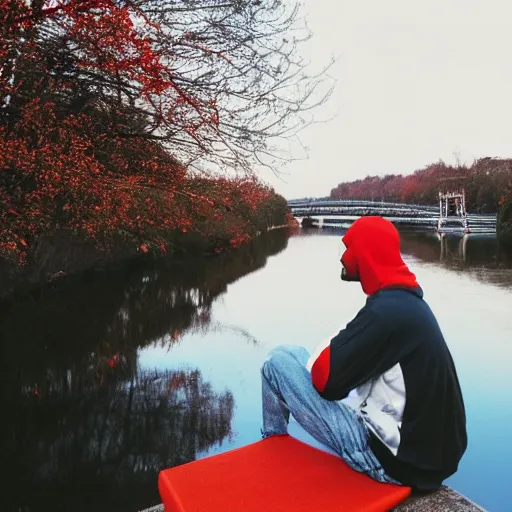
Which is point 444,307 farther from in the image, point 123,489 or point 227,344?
point 123,489

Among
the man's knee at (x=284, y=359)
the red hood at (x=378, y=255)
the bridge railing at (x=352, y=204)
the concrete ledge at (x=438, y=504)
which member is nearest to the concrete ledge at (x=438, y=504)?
the concrete ledge at (x=438, y=504)

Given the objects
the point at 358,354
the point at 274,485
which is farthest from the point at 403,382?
the point at 274,485

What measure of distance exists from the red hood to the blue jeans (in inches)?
19.9

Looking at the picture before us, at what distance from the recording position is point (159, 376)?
6977 millimetres

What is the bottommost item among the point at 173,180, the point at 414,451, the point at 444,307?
the point at 444,307

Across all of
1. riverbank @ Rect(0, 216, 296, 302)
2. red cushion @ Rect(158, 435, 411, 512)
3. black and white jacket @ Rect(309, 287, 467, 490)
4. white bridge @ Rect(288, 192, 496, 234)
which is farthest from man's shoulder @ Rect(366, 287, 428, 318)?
white bridge @ Rect(288, 192, 496, 234)

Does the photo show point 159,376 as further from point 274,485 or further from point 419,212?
point 419,212

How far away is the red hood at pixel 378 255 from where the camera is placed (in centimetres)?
237

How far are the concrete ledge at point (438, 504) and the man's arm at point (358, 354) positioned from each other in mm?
505

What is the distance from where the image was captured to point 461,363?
760cm

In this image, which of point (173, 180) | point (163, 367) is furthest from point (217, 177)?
point (163, 367)

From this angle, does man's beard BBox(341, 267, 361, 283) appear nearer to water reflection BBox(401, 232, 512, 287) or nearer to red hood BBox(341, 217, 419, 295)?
red hood BBox(341, 217, 419, 295)

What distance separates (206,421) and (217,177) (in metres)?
6.84

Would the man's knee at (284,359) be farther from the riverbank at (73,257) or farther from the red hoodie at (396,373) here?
the riverbank at (73,257)
